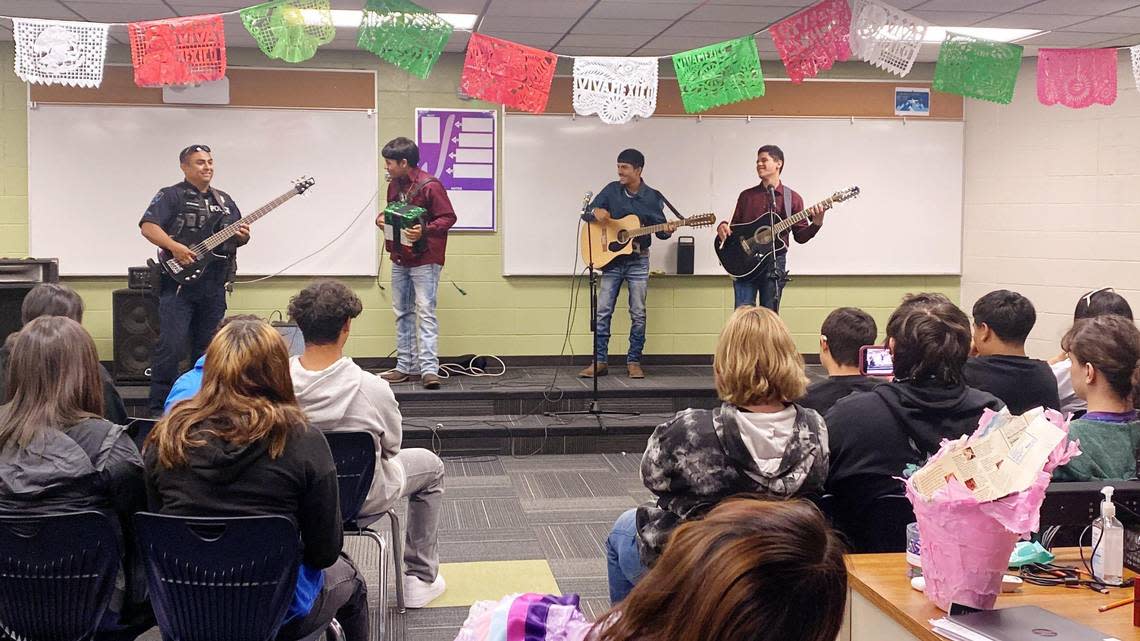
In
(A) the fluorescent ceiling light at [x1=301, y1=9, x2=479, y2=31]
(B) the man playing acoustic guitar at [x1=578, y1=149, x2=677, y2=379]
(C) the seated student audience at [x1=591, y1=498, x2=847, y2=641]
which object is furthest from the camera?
(B) the man playing acoustic guitar at [x1=578, y1=149, x2=677, y2=379]

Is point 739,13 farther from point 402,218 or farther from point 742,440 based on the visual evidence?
point 742,440

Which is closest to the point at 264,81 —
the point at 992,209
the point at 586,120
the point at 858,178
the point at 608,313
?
the point at 586,120

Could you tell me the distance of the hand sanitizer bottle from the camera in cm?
213

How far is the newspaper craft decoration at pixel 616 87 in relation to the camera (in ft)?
17.4

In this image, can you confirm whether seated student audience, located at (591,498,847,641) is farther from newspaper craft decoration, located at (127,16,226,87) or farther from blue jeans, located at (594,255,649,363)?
blue jeans, located at (594,255,649,363)

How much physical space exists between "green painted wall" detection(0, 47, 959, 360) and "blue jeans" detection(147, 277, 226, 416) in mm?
1430

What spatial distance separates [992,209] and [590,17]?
12.2 ft

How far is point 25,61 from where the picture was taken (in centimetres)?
476

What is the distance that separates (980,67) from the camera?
5480mm

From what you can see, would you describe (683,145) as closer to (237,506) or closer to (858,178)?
(858,178)

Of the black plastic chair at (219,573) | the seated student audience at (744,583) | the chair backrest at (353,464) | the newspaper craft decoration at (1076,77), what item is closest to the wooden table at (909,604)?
the seated student audience at (744,583)

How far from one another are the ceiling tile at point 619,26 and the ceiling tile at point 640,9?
0.13 m

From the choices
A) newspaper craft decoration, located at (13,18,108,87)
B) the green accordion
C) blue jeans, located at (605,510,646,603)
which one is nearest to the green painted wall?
the green accordion

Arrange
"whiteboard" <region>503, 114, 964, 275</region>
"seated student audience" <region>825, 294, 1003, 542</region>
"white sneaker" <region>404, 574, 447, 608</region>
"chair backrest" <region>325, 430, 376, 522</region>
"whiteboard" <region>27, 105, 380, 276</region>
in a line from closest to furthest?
1. "seated student audience" <region>825, 294, 1003, 542</region>
2. "chair backrest" <region>325, 430, 376, 522</region>
3. "white sneaker" <region>404, 574, 447, 608</region>
4. "whiteboard" <region>27, 105, 380, 276</region>
5. "whiteboard" <region>503, 114, 964, 275</region>
